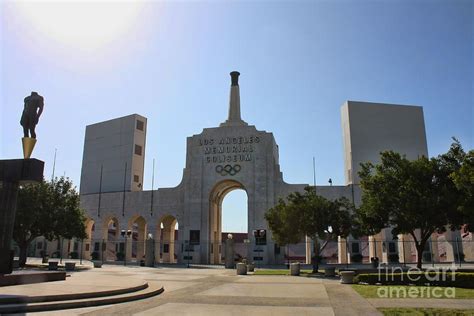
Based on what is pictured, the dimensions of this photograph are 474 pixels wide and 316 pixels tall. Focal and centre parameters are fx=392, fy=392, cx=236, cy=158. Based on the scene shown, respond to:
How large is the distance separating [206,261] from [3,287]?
40.2 meters

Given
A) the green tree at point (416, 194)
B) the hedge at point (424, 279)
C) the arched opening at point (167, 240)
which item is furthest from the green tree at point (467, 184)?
the arched opening at point (167, 240)

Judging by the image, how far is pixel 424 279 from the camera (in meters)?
21.3

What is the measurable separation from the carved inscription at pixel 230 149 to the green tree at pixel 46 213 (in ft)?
68.5

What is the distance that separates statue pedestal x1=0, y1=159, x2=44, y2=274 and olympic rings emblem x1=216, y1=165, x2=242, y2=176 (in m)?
38.5

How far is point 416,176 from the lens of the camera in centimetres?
2761

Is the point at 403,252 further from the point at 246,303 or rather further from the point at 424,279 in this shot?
the point at 246,303

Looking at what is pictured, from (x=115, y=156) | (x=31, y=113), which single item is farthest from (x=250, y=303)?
(x=115, y=156)

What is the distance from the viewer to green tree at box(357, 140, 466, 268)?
26.4 metres

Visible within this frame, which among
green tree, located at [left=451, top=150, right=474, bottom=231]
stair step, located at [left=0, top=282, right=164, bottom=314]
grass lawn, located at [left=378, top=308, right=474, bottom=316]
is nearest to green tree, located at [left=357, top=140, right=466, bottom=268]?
green tree, located at [left=451, top=150, right=474, bottom=231]

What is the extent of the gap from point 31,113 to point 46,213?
20955 millimetres

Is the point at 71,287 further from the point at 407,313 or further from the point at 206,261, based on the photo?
the point at 206,261

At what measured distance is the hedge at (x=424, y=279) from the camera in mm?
20391

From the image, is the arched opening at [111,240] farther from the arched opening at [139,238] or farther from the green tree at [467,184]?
the green tree at [467,184]

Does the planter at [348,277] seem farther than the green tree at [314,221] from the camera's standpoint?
No
